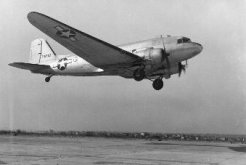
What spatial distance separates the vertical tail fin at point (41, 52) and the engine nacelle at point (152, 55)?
33.8ft

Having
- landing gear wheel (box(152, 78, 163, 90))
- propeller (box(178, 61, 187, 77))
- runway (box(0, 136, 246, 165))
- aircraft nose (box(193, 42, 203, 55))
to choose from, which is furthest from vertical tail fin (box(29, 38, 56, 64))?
aircraft nose (box(193, 42, 203, 55))

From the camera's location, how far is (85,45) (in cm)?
2369

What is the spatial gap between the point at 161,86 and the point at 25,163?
15405 millimetres

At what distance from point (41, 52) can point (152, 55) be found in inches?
539

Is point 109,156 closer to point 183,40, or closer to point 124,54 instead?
point 124,54

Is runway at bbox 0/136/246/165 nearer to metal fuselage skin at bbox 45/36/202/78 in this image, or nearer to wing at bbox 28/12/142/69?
wing at bbox 28/12/142/69

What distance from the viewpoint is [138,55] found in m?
23.5

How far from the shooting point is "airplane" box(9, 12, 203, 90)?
22281 millimetres

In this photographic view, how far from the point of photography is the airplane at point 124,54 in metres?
22.3

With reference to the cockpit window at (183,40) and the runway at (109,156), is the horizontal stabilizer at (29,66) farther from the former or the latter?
the cockpit window at (183,40)

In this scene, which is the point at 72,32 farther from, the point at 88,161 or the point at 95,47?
the point at 88,161

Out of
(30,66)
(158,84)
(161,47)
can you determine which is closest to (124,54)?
(161,47)

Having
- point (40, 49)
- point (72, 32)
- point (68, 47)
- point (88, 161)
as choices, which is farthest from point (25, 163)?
point (40, 49)

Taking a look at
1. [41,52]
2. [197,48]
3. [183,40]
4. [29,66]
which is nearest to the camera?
[197,48]
